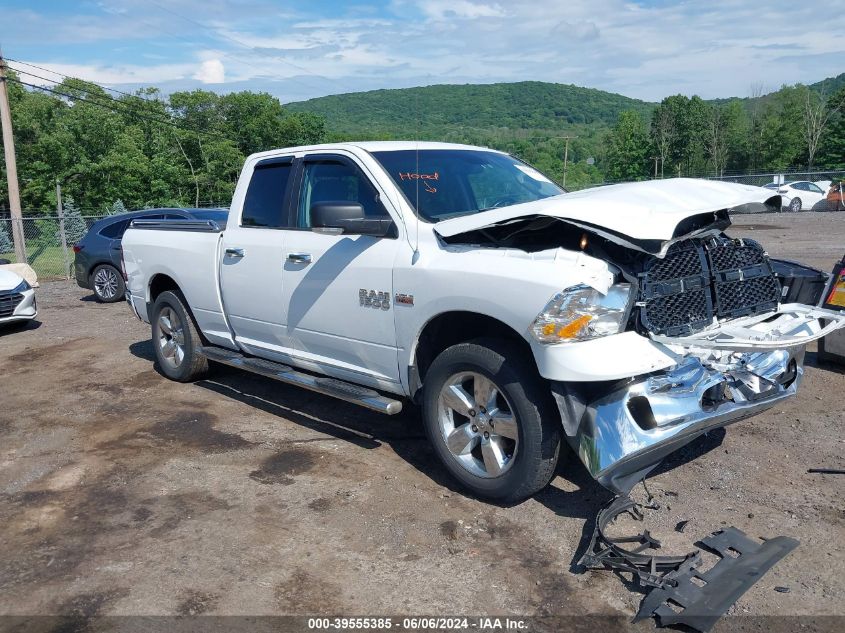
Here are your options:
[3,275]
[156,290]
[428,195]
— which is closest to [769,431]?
[428,195]

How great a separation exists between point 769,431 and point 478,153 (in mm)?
2978

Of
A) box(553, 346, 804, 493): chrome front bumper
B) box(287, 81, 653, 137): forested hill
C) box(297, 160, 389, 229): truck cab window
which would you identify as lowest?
box(553, 346, 804, 493): chrome front bumper

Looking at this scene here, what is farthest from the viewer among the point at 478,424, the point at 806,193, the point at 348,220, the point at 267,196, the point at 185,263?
the point at 806,193

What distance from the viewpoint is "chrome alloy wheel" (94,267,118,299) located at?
1358 cm

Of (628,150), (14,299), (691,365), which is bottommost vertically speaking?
(14,299)

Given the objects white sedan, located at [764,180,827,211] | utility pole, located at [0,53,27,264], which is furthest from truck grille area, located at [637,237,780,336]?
white sedan, located at [764,180,827,211]

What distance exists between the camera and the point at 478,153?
228 inches

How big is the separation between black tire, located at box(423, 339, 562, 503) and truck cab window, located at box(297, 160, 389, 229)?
4.06ft

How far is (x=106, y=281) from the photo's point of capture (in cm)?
1360

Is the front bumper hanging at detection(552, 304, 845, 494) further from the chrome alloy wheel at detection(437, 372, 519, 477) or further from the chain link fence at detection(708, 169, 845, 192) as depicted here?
the chain link fence at detection(708, 169, 845, 192)

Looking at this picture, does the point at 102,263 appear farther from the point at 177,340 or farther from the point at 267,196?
the point at 267,196

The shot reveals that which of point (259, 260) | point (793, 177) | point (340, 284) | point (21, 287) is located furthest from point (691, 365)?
point (793, 177)

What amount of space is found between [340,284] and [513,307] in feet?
5.07

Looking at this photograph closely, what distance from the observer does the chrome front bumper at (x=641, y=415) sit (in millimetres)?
3652
